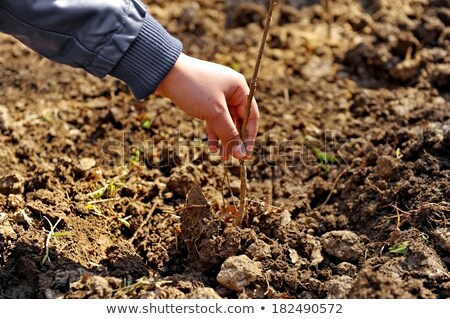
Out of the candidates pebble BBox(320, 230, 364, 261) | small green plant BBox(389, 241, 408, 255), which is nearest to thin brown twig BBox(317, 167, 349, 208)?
pebble BBox(320, 230, 364, 261)

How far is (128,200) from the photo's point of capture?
2.66 metres

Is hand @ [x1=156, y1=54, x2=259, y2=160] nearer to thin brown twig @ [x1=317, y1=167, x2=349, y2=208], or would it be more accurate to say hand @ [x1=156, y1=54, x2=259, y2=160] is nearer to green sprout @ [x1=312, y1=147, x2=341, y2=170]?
thin brown twig @ [x1=317, y1=167, x2=349, y2=208]

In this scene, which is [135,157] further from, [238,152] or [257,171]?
[238,152]

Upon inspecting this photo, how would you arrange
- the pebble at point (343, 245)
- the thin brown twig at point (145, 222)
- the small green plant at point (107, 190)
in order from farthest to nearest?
the small green plant at point (107, 190) → the thin brown twig at point (145, 222) → the pebble at point (343, 245)

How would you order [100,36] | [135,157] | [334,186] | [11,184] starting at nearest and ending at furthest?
1. [100,36]
2. [11,184]
3. [334,186]
4. [135,157]

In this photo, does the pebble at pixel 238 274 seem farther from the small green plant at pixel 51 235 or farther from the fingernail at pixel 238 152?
the small green plant at pixel 51 235

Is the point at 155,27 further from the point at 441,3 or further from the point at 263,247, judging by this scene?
the point at 441,3

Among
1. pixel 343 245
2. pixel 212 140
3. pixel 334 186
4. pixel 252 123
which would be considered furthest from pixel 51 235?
pixel 334 186

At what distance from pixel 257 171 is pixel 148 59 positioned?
950mm

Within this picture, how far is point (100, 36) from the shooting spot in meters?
2.12

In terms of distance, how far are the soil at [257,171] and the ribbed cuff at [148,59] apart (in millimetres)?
460

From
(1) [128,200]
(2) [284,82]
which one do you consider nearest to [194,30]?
(2) [284,82]

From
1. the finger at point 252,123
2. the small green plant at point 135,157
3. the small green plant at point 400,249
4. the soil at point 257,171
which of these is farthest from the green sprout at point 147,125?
the small green plant at point 400,249

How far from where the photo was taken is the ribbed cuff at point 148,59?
2.18 m
